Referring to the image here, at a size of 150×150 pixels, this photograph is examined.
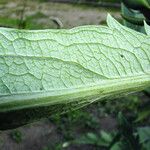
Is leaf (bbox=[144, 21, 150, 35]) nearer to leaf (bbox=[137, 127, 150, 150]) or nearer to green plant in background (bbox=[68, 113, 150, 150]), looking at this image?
green plant in background (bbox=[68, 113, 150, 150])

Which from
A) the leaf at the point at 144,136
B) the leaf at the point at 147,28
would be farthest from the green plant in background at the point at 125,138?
the leaf at the point at 147,28

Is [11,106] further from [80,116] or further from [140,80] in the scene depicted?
[80,116]

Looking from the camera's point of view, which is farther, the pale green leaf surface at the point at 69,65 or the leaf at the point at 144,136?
the leaf at the point at 144,136

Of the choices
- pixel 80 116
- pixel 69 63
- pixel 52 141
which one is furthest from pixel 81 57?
pixel 80 116

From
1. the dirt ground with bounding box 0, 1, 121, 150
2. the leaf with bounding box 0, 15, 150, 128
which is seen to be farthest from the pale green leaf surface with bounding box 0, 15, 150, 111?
the dirt ground with bounding box 0, 1, 121, 150

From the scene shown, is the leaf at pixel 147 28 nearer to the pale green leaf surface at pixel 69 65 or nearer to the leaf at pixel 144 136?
the pale green leaf surface at pixel 69 65

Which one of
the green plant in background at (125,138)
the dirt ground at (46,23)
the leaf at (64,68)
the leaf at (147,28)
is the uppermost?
the dirt ground at (46,23)
